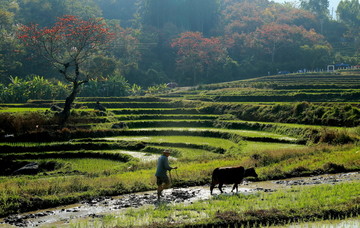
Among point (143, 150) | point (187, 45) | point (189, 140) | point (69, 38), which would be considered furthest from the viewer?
point (187, 45)

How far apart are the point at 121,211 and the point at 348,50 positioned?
80071 mm

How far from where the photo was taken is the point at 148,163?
61.5 ft

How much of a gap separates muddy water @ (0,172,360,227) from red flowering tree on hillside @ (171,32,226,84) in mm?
51504

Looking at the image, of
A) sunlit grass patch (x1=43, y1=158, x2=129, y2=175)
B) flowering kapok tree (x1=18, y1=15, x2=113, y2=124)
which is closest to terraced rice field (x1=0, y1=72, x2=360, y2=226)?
sunlit grass patch (x1=43, y1=158, x2=129, y2=175)

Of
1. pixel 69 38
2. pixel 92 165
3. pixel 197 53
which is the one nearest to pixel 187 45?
pixel 197 53

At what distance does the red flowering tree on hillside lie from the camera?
64938mm

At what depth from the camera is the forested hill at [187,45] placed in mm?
58844

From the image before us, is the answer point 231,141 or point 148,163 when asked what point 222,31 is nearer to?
point 231,141

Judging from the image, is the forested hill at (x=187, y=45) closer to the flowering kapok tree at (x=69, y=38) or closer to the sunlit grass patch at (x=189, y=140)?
the flowering kapok tree at (x=69, y=38)

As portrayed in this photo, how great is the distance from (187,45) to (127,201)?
55393mm

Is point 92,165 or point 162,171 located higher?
point 162,171

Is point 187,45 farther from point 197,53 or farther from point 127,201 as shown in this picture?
point 127,201

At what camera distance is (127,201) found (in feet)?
39.2

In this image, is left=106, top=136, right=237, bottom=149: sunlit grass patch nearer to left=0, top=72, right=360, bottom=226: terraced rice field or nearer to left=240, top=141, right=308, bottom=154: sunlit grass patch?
left=0, top=72, right=360, bottom=226: terraced rice field
